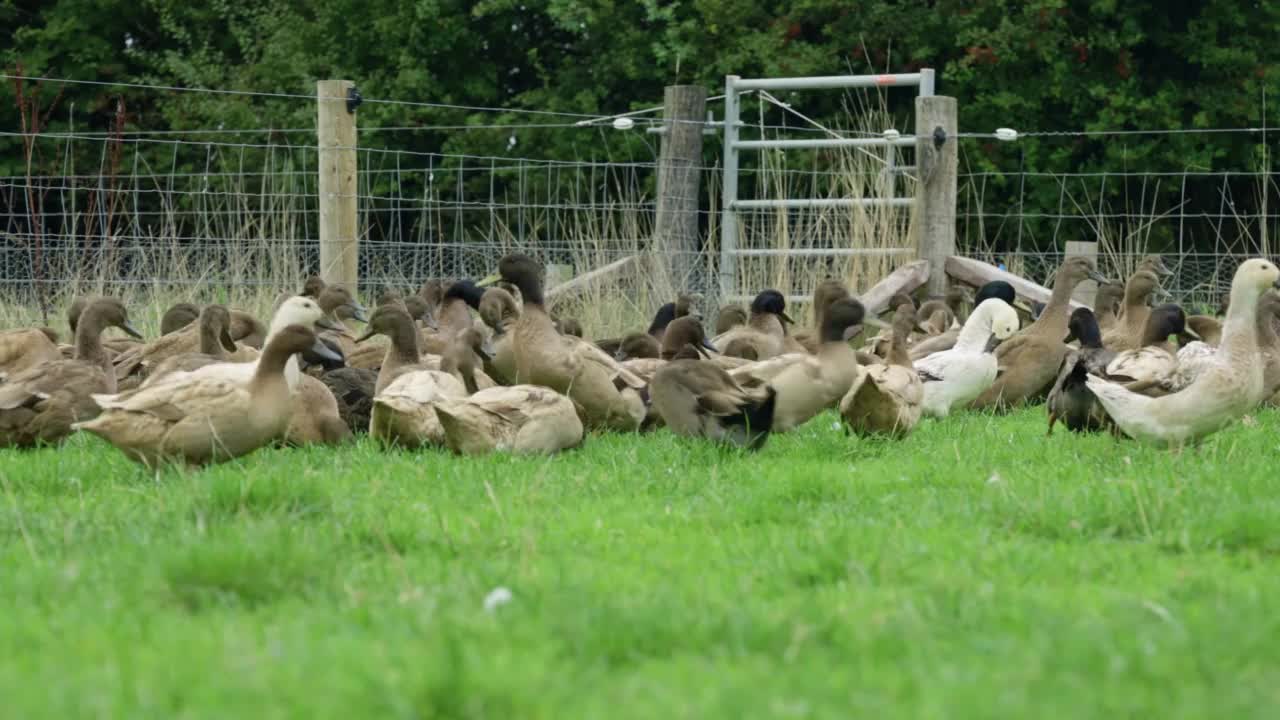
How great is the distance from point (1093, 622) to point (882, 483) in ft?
8.88

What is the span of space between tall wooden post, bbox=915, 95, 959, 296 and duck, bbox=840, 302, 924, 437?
641cm

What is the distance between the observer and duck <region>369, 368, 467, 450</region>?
804cm

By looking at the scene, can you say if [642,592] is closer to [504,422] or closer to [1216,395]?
[504,422]

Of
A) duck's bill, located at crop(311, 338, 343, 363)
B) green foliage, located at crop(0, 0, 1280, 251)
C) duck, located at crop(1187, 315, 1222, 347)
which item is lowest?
duck, located at crop(1187, 315, 1222, 347)

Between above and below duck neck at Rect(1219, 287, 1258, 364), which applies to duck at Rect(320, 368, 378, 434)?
below

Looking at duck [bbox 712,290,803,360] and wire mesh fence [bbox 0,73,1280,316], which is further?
wire mesh fence [bbox 0,73,1280,316]

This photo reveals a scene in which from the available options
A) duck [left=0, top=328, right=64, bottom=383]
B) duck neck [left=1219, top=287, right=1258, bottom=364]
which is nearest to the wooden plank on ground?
duck neck [left=1219, top=287, right=1258, bottom=364]

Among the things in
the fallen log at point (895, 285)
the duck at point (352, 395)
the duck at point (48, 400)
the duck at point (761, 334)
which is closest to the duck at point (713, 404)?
the duck at point (352, 395)

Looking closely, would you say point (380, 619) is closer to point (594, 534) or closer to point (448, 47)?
point (594, 534)

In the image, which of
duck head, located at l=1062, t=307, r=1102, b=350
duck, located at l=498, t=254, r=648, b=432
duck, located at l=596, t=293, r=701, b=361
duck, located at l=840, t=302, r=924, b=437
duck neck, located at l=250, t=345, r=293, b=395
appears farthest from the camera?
duck, located at l=596, t=293, r=701, b=361

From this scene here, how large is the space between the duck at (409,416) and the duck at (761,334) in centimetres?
375

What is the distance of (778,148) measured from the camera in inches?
669

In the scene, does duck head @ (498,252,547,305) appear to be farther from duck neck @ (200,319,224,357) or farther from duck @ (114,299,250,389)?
duck neck @ (200,319,224,357)

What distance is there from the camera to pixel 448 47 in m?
30.3
